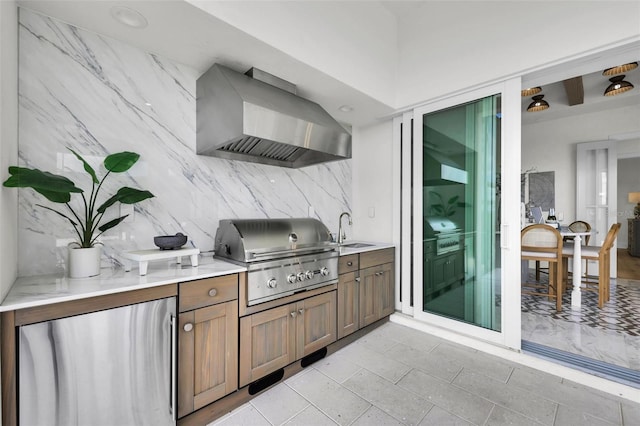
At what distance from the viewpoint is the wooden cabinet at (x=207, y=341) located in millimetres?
1463

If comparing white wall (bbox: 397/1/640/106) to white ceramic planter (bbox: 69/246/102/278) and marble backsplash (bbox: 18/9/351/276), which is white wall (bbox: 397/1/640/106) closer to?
marble backsplash (bbox: 18/9/351/276)

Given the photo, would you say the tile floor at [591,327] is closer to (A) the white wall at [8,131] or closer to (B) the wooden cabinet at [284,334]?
(B) the wooden cabinet at [284,334]

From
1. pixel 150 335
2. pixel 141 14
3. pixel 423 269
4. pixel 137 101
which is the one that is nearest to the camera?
pixel 150 335

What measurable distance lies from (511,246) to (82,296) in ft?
9.44

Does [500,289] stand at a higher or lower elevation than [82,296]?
lower

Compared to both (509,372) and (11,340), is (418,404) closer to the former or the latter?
(509,372)

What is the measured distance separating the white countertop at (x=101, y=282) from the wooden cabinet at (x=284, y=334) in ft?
1.38

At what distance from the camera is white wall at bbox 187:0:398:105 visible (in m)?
1.69

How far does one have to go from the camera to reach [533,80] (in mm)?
2244

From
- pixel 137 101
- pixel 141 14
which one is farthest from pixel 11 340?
pixel 141 14

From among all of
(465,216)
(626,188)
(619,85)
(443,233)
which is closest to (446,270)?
(443,233)

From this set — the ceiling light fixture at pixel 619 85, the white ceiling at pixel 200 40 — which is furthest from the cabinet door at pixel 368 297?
the ceiling light fixture at pixel 619 85

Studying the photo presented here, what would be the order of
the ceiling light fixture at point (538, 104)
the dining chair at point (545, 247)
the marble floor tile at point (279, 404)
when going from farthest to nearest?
the ceiling light fixture at point (538, 104) → the dining chair at point (545, 247) → the marble floor tile at point (279, 404)

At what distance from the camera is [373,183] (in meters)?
3.44
